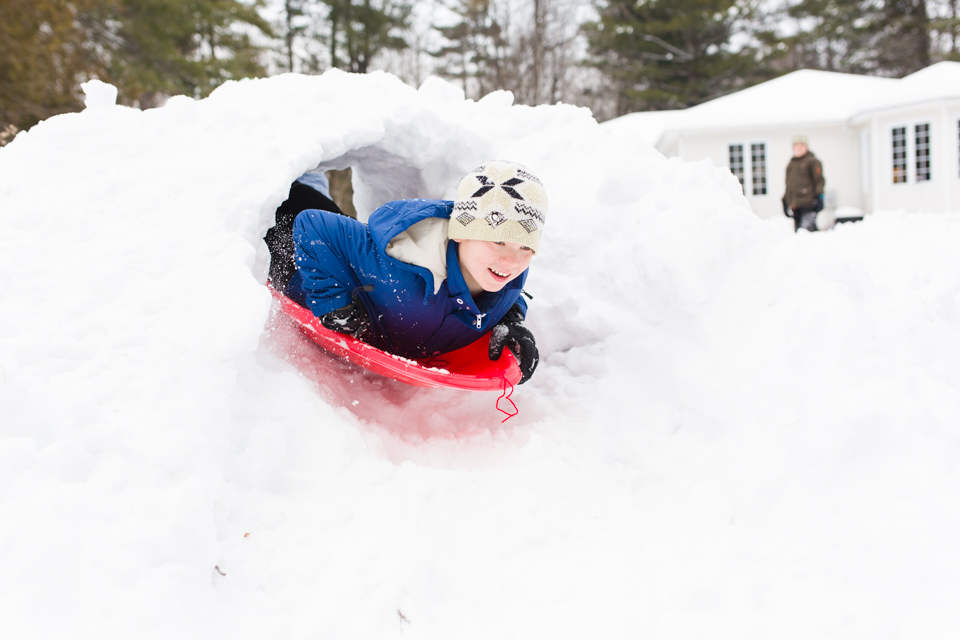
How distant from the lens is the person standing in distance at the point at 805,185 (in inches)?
299

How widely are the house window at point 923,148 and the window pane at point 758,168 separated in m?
2.82

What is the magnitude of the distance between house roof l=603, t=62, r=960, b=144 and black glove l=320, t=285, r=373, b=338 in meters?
10.9

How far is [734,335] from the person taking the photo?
229 centimetres

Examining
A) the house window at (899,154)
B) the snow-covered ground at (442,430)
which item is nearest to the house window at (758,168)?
the house window at (899,154)

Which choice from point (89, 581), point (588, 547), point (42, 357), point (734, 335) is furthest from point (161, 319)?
point (734, 335)

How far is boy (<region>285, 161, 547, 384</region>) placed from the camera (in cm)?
214

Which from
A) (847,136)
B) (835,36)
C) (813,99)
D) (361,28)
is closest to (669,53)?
(835,36)

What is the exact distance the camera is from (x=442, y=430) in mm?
2391

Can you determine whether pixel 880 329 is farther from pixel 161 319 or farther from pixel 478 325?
pixel 161 319

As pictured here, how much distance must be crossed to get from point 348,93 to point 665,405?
211 centimetres

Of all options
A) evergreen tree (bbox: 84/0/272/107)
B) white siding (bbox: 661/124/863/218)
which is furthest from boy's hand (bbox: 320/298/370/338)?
white siding (bbox: 661/124/863/218)

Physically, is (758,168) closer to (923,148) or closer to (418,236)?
(923,148)

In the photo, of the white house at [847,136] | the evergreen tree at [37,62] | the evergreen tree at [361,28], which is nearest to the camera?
the evergreen tree at [37,62]

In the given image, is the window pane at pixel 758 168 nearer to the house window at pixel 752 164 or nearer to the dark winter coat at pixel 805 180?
the house window at pixel 752 164
